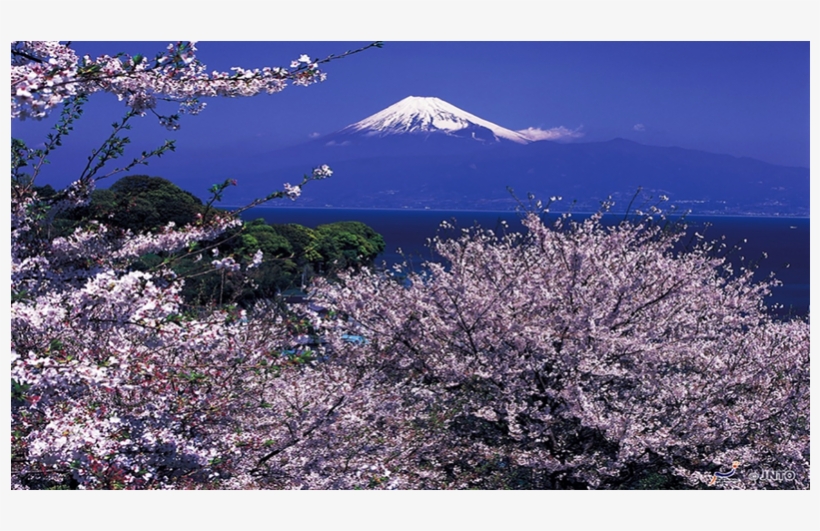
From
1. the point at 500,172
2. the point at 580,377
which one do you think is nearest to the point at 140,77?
the point at 580,377

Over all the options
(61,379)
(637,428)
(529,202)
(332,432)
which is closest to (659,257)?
(529,202)

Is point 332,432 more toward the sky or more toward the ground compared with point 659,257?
more toward the ground

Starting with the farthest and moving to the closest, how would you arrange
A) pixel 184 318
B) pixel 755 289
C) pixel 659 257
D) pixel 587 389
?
pixel 755 289
pixel 659 257
pixel 587 389
pixel 184 318

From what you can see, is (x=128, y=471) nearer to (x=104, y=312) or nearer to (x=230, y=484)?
(x=230, y=484)

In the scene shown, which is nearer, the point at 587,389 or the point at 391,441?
the point at 391,441

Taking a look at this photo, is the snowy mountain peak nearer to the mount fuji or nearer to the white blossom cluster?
the mount fuji

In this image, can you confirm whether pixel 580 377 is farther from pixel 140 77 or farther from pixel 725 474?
pixel 140 77
